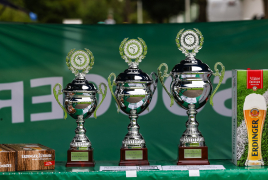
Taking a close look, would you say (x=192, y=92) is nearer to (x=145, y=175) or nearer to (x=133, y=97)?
(x=133, y=97)

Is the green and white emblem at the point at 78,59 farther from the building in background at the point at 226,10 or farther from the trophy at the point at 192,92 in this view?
the building in background at the point at 226,10

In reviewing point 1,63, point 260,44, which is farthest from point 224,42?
point 1,63

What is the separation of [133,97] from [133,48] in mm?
297

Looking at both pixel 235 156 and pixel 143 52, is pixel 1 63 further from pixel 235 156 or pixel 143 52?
pixel 235 156

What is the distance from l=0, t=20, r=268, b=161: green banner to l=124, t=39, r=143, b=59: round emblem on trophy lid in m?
0.74

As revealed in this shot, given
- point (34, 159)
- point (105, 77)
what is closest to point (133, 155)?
point (34, 159)

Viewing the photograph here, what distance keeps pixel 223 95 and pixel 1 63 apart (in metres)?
1.72

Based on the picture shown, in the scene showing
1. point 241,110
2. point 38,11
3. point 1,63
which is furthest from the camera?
point 38,11

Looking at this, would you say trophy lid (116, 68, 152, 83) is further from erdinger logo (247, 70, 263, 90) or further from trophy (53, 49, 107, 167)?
erdinger logo (247, 70, 263, 90)

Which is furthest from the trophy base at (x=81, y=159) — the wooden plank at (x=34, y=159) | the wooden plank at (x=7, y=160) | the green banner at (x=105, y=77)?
the green banner at (x=105, y=77)

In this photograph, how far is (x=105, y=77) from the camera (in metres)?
3.09

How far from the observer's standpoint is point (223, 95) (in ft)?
10.1

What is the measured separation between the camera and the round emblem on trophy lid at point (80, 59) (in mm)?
2395

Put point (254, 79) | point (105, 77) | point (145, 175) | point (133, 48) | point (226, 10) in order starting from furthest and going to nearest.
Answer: point (226, 10) < point (105, 77) < point (133, 48) < point (254, 79) < point (145, 175)
